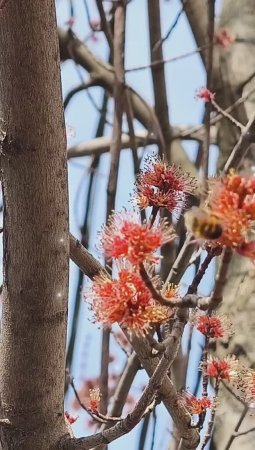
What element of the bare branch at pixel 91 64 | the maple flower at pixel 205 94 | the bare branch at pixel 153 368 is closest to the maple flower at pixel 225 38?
the bare branch at pixel 91 64

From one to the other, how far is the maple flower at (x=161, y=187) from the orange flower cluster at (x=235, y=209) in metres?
0.15

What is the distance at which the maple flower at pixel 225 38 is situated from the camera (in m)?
1.58

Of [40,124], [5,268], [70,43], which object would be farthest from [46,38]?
[70,43]

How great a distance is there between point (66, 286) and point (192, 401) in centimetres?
16

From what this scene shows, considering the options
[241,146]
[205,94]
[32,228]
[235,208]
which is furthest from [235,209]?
[205,94]

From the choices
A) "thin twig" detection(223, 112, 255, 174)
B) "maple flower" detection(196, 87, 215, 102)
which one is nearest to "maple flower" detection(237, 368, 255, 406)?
"thin twig" detection(223, 112, 255, 174)

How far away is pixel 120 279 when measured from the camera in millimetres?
462

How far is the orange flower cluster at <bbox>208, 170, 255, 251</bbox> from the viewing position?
0.38 m

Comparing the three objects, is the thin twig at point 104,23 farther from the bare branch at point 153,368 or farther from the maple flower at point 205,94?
the bare branch at point 153,368

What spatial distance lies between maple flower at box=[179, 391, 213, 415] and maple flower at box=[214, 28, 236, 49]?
3.52ft

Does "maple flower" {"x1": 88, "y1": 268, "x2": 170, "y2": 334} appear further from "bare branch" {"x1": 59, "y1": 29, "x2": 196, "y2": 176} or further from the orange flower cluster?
"bare branch" {"x1": 59, "y1": 29, "x2": 196, "y2": 176}

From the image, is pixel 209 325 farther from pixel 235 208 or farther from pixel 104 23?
pixel 104 23

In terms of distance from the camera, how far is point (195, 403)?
64 cm

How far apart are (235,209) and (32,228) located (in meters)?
0.24
